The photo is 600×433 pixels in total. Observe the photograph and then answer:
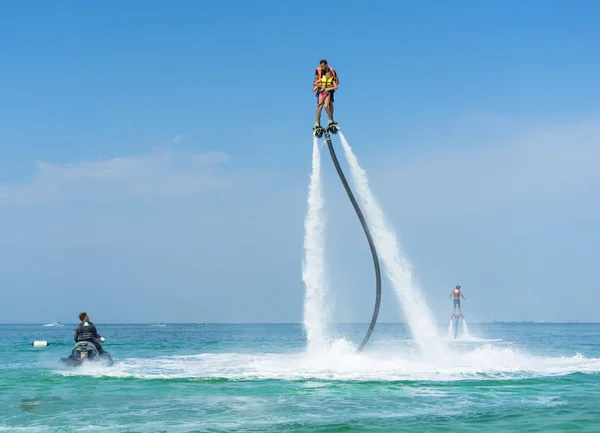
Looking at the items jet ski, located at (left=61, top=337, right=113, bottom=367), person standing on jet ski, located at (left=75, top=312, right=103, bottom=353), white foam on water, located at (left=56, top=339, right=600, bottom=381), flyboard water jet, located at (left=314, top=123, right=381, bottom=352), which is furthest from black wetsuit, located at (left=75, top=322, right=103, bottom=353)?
flyboard water jet, located at (left=314, top=123, right=381, bottom=352)

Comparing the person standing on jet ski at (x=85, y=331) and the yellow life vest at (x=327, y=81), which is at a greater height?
the yellow life vest at (x=327, y=81)

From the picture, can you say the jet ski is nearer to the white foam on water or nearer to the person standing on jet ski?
the person standing on jet ski

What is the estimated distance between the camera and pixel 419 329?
27422 mm

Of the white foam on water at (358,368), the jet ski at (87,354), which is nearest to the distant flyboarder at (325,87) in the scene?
the white foam on water at (358,368)

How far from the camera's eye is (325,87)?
2361 centimetres

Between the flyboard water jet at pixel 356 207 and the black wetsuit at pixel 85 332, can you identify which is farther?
the black wetsuit at pixel 85 332

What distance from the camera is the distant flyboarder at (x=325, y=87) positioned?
23578 mm

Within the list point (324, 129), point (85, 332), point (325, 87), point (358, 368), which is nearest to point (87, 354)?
point (85, 332)

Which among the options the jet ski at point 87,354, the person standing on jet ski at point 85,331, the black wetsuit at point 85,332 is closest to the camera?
the person standing on jet ski at point 85,331

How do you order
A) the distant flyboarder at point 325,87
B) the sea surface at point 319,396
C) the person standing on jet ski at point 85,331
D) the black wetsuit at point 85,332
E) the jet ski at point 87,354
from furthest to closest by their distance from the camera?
the jet ski at point 87,354 < the black wetsuit at point 85,332 < the person standing on jet ski at point 85,331 < the distant flyboarder at point 325,87 < the sea surface at point 319,396

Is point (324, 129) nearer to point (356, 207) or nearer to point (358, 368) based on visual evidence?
point (356, 207)

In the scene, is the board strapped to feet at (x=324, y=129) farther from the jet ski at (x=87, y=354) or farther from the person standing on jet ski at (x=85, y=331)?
the jet ski at (x=87, y=354)

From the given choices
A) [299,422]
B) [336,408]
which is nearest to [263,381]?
[336,408]

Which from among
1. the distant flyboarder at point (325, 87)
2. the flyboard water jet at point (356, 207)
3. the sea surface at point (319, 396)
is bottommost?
the sea surface at point (319, 396)
